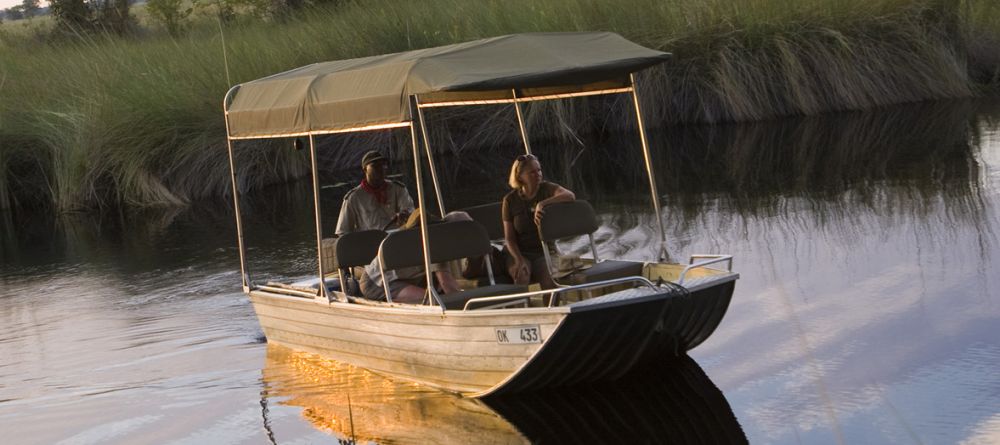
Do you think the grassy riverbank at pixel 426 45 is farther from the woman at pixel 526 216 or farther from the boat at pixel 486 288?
the woman at pixel 526 216

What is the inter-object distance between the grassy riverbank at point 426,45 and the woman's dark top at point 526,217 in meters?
13.9

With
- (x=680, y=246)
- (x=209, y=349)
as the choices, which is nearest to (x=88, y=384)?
(x=209, y=349)

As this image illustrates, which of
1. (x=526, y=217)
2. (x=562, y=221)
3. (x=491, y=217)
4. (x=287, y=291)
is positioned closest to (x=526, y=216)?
(x=526, y=217)

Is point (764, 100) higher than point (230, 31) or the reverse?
the reverse

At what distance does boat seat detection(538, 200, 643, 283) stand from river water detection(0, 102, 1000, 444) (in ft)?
2.53

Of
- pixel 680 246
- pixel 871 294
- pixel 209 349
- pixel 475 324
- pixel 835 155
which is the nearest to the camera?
pixel 475 324

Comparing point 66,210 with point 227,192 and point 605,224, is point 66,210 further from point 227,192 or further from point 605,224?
point 605,224

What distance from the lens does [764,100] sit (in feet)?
81.0

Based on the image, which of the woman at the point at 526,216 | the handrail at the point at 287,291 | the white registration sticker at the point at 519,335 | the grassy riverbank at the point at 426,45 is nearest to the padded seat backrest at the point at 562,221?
the woman at the point at 526,216

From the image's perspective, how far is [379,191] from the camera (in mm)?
10469

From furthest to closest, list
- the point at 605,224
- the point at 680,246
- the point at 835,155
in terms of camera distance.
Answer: the point at 835,155, the point at 605,224, the point at 680,246

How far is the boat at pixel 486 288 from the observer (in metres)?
8.07

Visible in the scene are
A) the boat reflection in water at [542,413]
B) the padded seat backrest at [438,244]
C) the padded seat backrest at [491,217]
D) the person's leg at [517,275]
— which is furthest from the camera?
the padded seat backrest at [491,217]

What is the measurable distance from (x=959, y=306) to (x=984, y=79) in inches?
731
